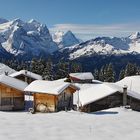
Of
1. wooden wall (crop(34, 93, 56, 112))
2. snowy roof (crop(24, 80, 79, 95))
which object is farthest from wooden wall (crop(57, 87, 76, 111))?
snowy roof (crop(24, 80, 79, 95))

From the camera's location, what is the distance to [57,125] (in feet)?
108

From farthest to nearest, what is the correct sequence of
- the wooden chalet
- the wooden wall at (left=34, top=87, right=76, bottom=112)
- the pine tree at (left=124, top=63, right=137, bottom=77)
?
the pine tree at (left=124, top=63, right=137, bottom=77), the wooden chalet, the wooden wall at (left=34, top=87, right=76, bottom=112)

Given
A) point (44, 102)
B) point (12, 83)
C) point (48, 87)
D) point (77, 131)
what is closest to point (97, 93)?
point (48, 87)

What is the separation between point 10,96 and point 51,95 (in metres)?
5.82

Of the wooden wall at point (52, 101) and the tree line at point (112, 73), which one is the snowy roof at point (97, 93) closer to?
the wooden wall at point (52, 101)

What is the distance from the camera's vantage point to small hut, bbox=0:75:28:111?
49500 millimetres

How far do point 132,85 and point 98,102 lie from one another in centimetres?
3945

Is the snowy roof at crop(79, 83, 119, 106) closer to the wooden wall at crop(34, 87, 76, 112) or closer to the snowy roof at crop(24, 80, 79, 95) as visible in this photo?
the wooden wall at crop(34, 87, 76, 112)

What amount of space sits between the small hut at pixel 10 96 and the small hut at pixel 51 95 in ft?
5.48

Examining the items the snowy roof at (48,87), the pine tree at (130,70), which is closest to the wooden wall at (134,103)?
the snowy roof at (48,87)

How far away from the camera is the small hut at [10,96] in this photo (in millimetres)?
49500

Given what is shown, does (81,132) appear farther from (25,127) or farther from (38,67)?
(38,67)

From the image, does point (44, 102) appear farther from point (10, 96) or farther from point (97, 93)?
point (97, 93)

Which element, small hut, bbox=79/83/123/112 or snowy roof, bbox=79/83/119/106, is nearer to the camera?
small hut, bbox=79/83/123/112
